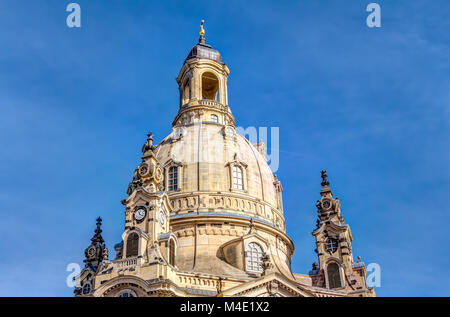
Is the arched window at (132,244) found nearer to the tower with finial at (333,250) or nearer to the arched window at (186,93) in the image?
the tower with finial at (333,250)

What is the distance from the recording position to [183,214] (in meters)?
52.5

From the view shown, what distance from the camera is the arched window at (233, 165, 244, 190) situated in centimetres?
5600

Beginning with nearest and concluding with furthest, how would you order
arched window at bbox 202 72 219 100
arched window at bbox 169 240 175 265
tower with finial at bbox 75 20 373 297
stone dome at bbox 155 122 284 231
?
tower with finial at bbox 75 20 373 297 < arched window at bbox 169 240 175 265 < stone dome at bbox 155 122 284 231 < arched window at bbox 202 72 219 100

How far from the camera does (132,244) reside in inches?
1719

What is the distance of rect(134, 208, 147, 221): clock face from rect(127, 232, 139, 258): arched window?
1851 millimetres

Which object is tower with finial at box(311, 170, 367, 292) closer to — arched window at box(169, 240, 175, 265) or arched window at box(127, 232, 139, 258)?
arched window at box(169, 240, 175, 265)

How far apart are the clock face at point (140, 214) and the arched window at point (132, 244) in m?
1.85

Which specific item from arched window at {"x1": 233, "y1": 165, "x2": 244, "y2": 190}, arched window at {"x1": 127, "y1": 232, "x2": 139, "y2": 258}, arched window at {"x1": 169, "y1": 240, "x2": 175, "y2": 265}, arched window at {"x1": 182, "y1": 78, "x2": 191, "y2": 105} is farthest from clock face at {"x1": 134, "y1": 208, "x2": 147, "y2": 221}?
arched window at {"x1": 182, "y1": 78, "x2": 191, "y2": 105}

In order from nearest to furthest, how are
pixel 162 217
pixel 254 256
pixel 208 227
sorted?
pixel 162 217 < pixel 254 256 < pixel 208 227

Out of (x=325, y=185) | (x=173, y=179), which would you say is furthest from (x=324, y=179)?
(x=173, y=179)

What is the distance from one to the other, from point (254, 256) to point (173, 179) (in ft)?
38.0

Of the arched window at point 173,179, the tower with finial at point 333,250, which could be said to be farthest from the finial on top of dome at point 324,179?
the arched window at point 173,179

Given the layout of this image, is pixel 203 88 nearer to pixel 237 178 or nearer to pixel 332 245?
A: pixel 237 178
